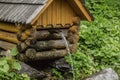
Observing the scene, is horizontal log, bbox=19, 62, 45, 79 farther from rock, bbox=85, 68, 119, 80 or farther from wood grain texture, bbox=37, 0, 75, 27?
rock, bbox=85, 68, 119, 80

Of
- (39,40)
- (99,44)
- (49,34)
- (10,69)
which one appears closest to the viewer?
(10,69)

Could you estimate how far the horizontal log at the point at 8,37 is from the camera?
31.5 ft

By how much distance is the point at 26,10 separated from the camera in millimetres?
9031

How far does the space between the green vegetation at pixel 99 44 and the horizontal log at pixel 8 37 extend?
6.89 ft

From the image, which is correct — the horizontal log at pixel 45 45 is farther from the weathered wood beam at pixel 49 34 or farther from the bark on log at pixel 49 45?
the weathered wood beam at pixel 49 34

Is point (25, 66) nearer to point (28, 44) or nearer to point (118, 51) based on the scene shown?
point (28, 44)

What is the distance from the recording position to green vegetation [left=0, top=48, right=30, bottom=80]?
8302 mm

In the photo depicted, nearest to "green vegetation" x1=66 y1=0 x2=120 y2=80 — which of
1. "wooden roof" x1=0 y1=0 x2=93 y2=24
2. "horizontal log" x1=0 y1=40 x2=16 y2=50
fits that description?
"wooden roof" x1=0 y1=0 x2=93 y2=24

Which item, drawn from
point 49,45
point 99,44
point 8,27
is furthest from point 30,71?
point 99,44

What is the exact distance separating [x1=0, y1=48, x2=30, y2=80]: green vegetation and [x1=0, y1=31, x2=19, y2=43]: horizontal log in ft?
2.54

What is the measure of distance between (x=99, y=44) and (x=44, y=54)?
4036mm

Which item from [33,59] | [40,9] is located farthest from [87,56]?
[40,9]

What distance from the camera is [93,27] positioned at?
14867mm

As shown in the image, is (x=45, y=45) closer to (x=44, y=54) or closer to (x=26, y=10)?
(x=44, y=54)
